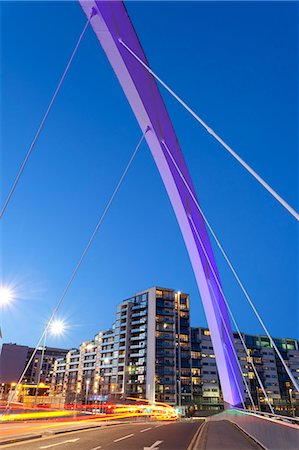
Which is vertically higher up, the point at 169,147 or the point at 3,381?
the point at 169,147

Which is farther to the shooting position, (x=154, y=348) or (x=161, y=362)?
(x=154, y=348)

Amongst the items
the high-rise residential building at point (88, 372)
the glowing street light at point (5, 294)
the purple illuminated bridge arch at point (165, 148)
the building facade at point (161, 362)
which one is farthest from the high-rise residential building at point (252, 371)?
the glowing street light at point (5, 294)

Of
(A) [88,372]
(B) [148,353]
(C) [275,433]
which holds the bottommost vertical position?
(C) [275,433]

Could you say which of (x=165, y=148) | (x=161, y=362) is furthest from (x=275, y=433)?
(x=161, y=362)

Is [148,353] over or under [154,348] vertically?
under

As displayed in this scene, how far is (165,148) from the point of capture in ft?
63.5

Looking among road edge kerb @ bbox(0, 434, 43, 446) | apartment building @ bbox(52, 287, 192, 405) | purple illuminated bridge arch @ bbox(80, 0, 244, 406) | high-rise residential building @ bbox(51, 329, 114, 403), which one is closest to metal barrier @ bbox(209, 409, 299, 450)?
road edge kerb @ bbox(0, 434, 43, 446)

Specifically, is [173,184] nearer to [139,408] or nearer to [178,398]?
[139,408]

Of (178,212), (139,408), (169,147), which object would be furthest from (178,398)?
(169,147)

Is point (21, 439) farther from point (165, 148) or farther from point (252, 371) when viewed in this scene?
point (252, 371)

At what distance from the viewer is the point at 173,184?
2162cm

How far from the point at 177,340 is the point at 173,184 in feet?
263

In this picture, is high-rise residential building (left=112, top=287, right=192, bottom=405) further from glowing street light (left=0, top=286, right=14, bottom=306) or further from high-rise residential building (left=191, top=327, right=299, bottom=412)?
glowing street light (left=0, top=286, right=14, bottom=306)

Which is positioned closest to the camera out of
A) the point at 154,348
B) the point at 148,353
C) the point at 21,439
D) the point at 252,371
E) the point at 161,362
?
the point at 21,439
